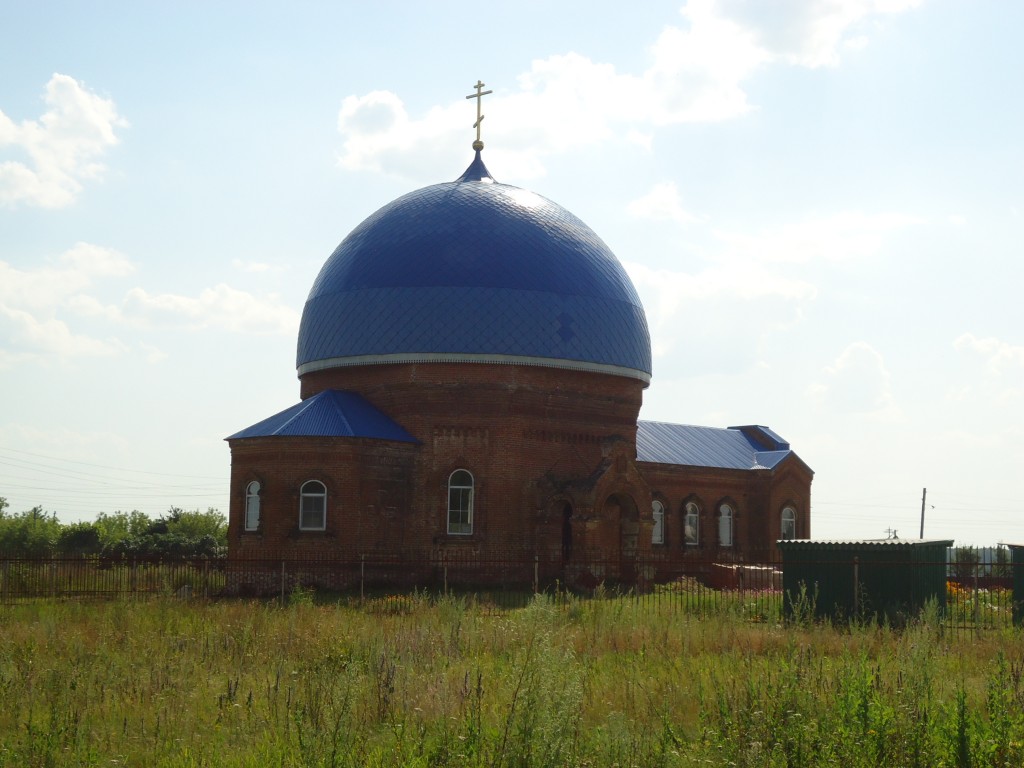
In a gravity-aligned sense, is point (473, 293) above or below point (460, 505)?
above

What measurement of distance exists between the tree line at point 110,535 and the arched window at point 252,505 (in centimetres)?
1396

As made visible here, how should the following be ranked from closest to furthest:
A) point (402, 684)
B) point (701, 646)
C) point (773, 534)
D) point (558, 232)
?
point (402, 684) < point (701, 646) < point (558, 232) < point (773, 534)

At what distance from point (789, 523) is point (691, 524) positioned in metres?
3.93

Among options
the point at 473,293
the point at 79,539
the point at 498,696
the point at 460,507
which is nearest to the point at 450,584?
the point at 460,507

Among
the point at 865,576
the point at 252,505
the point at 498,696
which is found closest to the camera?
the point at 498,696

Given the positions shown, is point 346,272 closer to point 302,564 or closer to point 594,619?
point 302,564

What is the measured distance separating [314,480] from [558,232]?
850cm

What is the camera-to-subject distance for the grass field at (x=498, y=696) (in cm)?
784

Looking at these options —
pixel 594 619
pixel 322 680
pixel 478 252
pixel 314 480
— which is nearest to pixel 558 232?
pixel 478 252

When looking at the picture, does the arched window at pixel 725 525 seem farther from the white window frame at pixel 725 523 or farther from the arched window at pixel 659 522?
the arched window at pixel 659 522

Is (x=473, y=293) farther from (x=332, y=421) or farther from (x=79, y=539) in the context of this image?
(x=79, y=539)

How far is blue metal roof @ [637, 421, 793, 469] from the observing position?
32.4 meters

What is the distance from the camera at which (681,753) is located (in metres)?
8.06

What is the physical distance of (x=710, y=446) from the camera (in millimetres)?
34438
